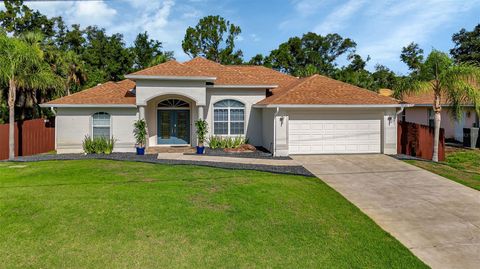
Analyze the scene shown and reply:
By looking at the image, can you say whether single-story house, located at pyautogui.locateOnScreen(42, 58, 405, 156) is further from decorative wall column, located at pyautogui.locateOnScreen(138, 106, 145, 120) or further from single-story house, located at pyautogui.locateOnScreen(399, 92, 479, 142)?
single-story house, located at pyautogui.locateOnScreen(399, 92, 479, 142)

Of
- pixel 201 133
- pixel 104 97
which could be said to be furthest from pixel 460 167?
pixel 104 97

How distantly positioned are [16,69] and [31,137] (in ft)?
14.3

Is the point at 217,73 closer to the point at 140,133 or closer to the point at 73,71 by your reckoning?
the point at 140,133

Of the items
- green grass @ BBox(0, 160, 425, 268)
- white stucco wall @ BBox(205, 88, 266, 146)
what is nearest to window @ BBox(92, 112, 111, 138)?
white stucco wall @ BBox(205, 88, 266, 146)

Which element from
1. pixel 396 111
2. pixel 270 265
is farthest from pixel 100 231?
pixel 396 111

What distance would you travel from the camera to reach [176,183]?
396 inches

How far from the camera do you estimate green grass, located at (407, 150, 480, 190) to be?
11.5 metres

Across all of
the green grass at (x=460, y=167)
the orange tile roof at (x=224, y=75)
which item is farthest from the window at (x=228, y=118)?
the green grass at (x=460, y=167)

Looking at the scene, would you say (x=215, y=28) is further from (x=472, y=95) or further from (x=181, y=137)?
(x=472, y=95)

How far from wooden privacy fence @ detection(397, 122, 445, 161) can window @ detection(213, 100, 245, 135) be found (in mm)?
8903

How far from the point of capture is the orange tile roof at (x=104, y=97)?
17.6 metres

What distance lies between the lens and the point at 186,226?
6.49 metres

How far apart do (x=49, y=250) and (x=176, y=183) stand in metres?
4.84

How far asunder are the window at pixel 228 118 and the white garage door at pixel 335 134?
411 centimetres
